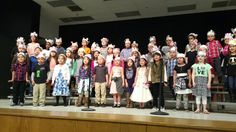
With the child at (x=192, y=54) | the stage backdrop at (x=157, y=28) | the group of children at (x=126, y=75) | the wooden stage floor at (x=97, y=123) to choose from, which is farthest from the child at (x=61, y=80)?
the stage backdrop at (x=157, y=28)

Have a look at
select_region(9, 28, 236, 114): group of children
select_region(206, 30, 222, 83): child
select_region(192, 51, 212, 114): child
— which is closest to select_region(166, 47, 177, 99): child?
select_region(9, 28, 236, 114): group of children

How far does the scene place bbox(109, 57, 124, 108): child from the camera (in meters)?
5.51

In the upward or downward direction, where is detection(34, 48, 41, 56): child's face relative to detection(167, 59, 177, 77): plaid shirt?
upward

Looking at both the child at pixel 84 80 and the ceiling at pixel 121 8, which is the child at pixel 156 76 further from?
the ceiling at pixel 121 8

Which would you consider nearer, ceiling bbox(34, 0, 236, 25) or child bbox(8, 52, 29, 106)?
child bbox(8, 52, 29, 106)

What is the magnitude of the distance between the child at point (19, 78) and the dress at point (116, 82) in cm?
182

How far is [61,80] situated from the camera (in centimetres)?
558

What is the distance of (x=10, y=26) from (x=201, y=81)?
6194 millimetres

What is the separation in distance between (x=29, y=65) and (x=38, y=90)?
24.2 inches

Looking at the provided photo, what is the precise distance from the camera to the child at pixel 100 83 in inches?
218

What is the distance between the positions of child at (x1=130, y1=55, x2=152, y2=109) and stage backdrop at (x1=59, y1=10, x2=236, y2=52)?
447 cm

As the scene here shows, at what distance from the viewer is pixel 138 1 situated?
8.52 m

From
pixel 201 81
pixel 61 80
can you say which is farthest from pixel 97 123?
pixel 61 80

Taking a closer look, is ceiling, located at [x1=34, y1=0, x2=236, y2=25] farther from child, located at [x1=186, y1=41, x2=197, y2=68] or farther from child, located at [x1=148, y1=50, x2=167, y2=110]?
child, located at [x1=148, y1=50, x2=167, y2=110]
